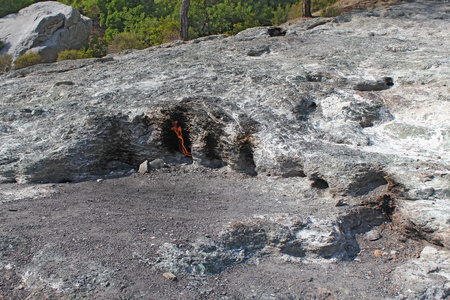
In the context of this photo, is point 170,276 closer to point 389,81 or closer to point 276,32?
point 389,81

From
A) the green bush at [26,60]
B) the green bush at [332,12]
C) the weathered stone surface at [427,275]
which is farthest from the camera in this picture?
the green bush at [26,60]

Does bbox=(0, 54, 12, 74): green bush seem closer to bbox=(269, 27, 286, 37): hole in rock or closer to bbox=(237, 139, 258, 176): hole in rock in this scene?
bbox=(269, 27, 286, 37): hole in rock

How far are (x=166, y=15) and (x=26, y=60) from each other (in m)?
8.62

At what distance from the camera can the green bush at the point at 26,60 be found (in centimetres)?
1286

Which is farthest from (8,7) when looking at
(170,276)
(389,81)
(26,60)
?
(170,276)

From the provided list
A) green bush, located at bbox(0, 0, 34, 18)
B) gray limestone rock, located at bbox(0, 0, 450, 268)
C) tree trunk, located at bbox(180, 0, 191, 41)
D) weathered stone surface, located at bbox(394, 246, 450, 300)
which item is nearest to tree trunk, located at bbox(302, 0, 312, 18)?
tree trunk, located at bbox(180, 0, 191, 41)

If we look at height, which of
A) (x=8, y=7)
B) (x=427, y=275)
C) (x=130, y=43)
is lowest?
(x=427, y=275)

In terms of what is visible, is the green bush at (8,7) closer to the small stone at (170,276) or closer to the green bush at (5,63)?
the green bush at (5,63)

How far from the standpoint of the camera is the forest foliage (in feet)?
49.2

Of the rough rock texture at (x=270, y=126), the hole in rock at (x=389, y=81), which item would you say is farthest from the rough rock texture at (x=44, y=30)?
the hole in rock at (x=389, y=81)

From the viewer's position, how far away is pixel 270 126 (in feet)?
17.0

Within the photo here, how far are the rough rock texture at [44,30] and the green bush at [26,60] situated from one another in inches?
44.1

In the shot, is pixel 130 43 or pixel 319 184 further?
pixel 130 43

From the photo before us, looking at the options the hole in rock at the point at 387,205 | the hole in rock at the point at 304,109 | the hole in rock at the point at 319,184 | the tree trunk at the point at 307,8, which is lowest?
the hole in rock at the point at 387,205
